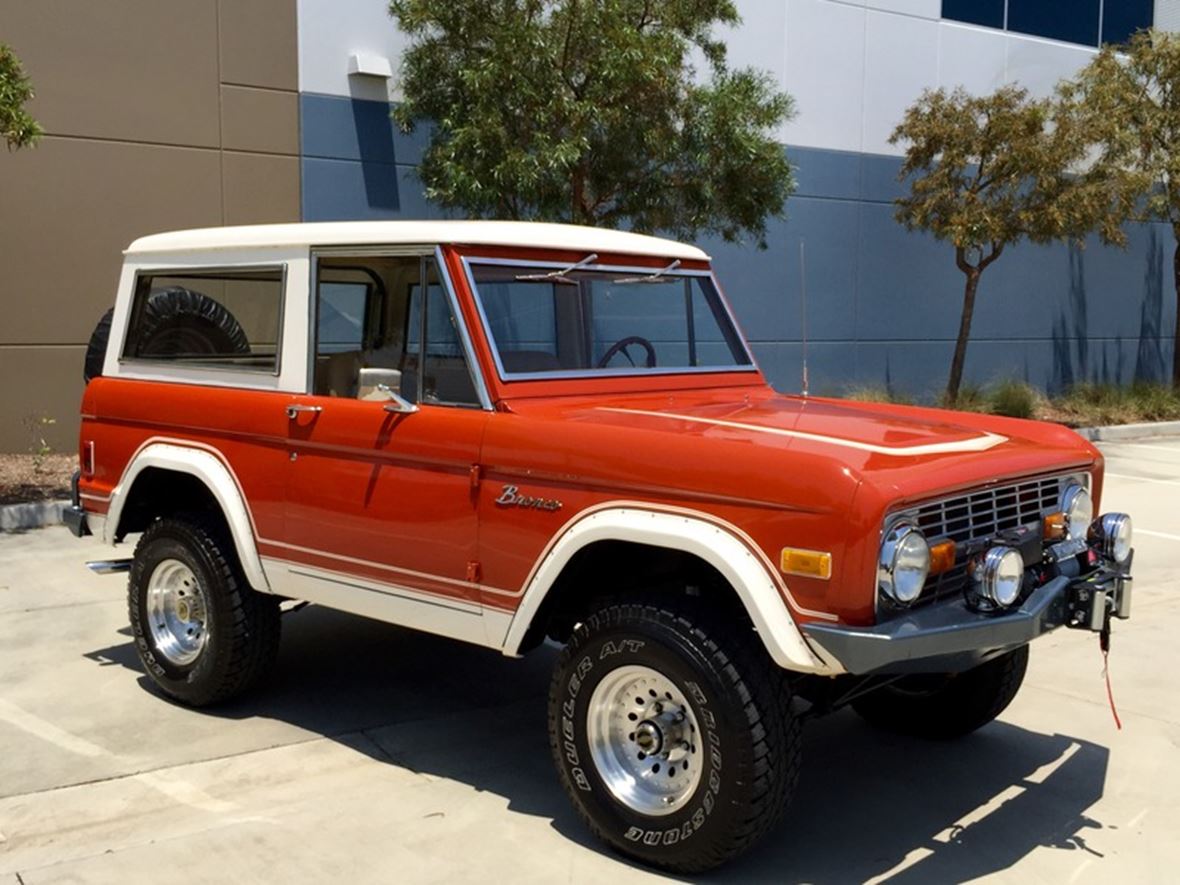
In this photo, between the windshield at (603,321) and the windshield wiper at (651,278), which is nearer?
the windshield at (603,321)

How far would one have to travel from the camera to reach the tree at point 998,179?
1509cm

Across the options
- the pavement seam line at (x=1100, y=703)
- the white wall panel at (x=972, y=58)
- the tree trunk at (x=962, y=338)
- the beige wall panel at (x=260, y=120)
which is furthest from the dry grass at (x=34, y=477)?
the white wall panel at (x=972, y=58)

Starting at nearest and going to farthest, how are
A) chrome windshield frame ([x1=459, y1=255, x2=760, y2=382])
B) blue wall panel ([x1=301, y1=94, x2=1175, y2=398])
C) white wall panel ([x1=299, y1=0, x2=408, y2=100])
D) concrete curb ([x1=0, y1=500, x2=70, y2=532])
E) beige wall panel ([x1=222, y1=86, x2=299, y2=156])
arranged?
chrome windshield frame ([x1=459, y1=255, x2=760, y2=382]), concrete curb ([x1=0, y1=500, x2=70, y2=532]), beige wall panel ([x1=222, y1=86, x2=299, y2=156]), white wall panel ([x1=299, y1=0, x2=408, y2=100]), blue wall panel ([x1=301, y1=94, x2=1175, y2=398])

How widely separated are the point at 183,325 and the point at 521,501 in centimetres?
231

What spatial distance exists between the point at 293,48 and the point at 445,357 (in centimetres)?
875

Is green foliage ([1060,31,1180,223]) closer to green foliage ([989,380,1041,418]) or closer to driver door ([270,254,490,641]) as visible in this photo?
green foliage ([989,380,1041,418])

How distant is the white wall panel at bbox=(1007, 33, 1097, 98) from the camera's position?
1816 cm

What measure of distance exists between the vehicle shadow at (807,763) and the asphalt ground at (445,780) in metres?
0.01

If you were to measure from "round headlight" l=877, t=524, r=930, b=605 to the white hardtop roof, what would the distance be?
1912 millimetres

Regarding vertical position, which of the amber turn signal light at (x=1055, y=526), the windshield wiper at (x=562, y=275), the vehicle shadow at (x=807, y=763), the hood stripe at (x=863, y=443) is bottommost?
the vehicle shadow at (x=807, y=763)

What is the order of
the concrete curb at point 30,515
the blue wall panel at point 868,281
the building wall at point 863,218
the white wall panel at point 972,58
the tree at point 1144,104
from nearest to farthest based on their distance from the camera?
1. the concrete curb at point 30,515
2. the blue wall panel at point 868,281
3. the building wall at point 863,218
4. the tree at point 1144,104
5. the white wall panel at point 972,58

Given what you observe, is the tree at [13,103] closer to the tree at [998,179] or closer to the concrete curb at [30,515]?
the concrete curb at [30,515]

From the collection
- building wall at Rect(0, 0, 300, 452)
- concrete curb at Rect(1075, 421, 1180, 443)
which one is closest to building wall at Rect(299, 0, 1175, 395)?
building wall at Rect(0, 0, 300, 452)

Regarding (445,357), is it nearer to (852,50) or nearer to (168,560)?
(168,560)
